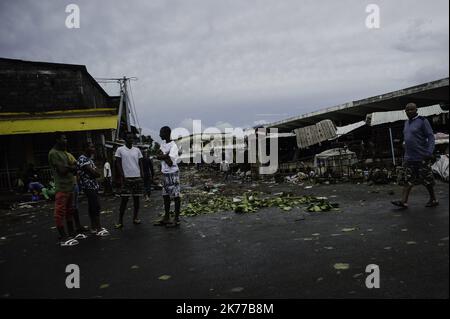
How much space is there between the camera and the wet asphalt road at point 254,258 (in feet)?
10.2

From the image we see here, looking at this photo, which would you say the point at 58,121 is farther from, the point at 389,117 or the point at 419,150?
the point at 419,150

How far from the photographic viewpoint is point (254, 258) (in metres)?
4.19

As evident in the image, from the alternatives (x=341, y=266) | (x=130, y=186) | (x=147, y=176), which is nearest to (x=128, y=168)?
(x=130, y=186)

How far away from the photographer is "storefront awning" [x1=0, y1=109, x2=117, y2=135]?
51.4 feet

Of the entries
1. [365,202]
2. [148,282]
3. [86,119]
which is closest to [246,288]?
[148,282]

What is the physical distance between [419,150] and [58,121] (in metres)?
15.6

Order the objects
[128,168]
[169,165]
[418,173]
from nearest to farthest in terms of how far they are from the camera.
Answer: [418,173], [169,165], [128,168]

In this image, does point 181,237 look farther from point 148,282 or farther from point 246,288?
point 246,288

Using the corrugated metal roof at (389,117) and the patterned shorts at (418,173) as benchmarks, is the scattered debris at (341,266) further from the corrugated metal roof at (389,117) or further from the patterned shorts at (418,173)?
the corrugated metal roof at (389,117)

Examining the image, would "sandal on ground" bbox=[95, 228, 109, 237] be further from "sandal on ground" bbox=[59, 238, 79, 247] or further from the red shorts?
the red shorts

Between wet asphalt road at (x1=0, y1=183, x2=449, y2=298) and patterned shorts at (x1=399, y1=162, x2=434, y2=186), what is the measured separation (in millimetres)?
486

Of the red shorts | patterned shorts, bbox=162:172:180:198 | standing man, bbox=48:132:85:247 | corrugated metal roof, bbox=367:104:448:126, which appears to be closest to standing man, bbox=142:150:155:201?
patterned shorts, bbox=162:172:180:198

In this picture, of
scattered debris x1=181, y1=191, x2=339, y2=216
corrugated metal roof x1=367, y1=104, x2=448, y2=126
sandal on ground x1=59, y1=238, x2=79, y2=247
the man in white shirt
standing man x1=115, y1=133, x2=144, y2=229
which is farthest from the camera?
corrugated metal roof x1=367, y1=104, x2=448, y2=126
